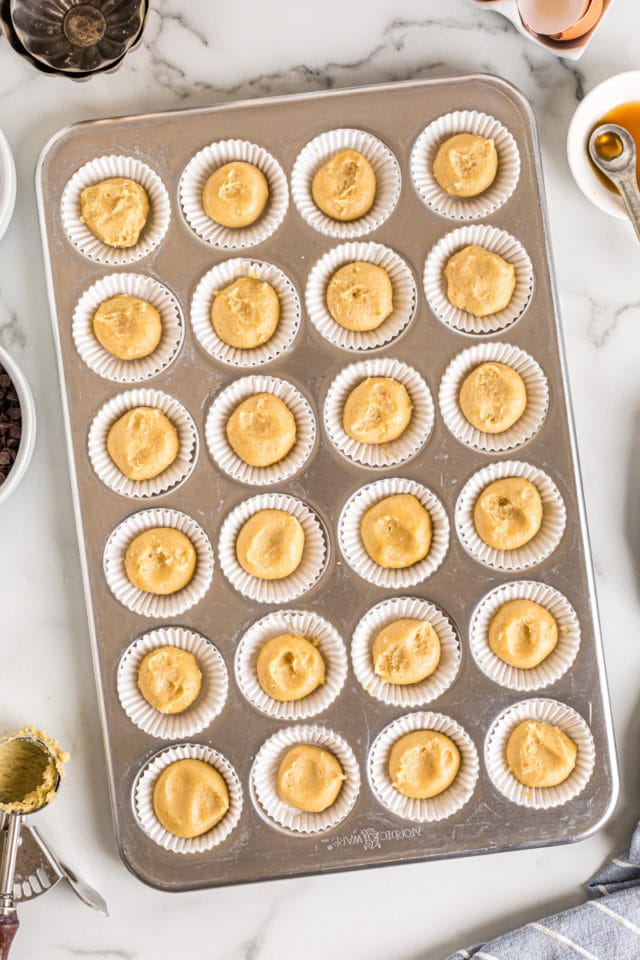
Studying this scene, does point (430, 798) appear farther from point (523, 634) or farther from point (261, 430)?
point (261, 430)

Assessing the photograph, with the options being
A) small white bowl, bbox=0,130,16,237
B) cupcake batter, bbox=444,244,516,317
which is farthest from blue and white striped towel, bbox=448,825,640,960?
small white bowl, bbox=0,130,16,237

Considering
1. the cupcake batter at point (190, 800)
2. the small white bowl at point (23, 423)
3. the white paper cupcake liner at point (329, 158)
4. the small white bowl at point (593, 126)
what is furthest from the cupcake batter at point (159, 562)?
the small white bowl at point (593, 126)

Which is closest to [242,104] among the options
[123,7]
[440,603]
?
[123,7]

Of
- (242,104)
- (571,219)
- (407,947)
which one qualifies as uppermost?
(242,104)

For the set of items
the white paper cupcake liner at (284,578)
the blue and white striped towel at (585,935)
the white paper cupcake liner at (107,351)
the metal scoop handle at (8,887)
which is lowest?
the blue and white striped towel at (585,935)

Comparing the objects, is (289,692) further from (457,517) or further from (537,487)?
(537,487)

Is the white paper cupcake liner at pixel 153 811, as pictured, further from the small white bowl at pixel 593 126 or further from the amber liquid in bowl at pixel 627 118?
the amber liquid in bowl at pixel 627 118

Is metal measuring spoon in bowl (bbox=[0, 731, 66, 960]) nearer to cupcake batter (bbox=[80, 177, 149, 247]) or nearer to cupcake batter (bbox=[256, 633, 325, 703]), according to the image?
cupcake batter (bbox=[256, 633, 325, 703])
